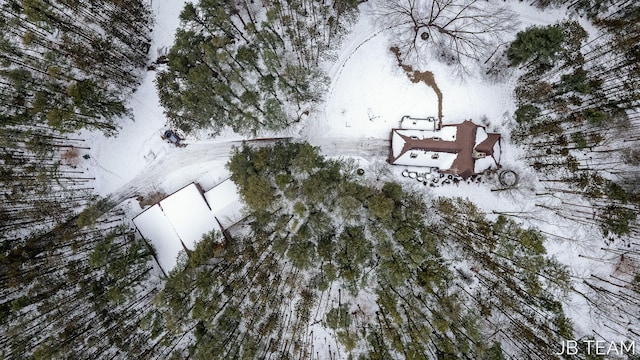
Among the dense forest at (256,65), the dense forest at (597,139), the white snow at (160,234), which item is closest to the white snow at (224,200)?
the white snow at (160,234)

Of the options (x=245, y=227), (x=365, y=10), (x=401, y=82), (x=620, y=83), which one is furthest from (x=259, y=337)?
(x=620, y=83)

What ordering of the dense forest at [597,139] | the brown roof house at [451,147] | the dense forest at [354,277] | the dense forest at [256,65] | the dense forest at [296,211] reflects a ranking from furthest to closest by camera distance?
the dense forest at [597,139] < the dense forest at [256,65] < the dense forest at [296,211] < the brown roof house at [451,147] < the dense forest at [354,277]

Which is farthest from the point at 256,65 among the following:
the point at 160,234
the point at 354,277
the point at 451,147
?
the point at 354,277

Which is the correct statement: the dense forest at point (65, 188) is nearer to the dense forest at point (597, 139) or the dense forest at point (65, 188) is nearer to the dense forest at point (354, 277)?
the dense forest at point (354, 277)

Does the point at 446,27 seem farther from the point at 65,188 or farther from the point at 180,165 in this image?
the point at 65,188

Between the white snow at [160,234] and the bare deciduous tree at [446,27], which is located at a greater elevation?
the bare deciduous tree at [446,27]

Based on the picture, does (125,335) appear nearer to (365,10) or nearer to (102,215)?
(102,215)

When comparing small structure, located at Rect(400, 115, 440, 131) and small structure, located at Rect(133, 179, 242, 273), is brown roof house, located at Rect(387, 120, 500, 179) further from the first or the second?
small structure, located at Rect(133, 179, 242, 273)

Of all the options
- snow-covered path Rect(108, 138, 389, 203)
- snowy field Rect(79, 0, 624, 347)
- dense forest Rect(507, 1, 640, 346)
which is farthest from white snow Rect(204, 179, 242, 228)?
dense forest Rect(507, 1, 640, 346)
